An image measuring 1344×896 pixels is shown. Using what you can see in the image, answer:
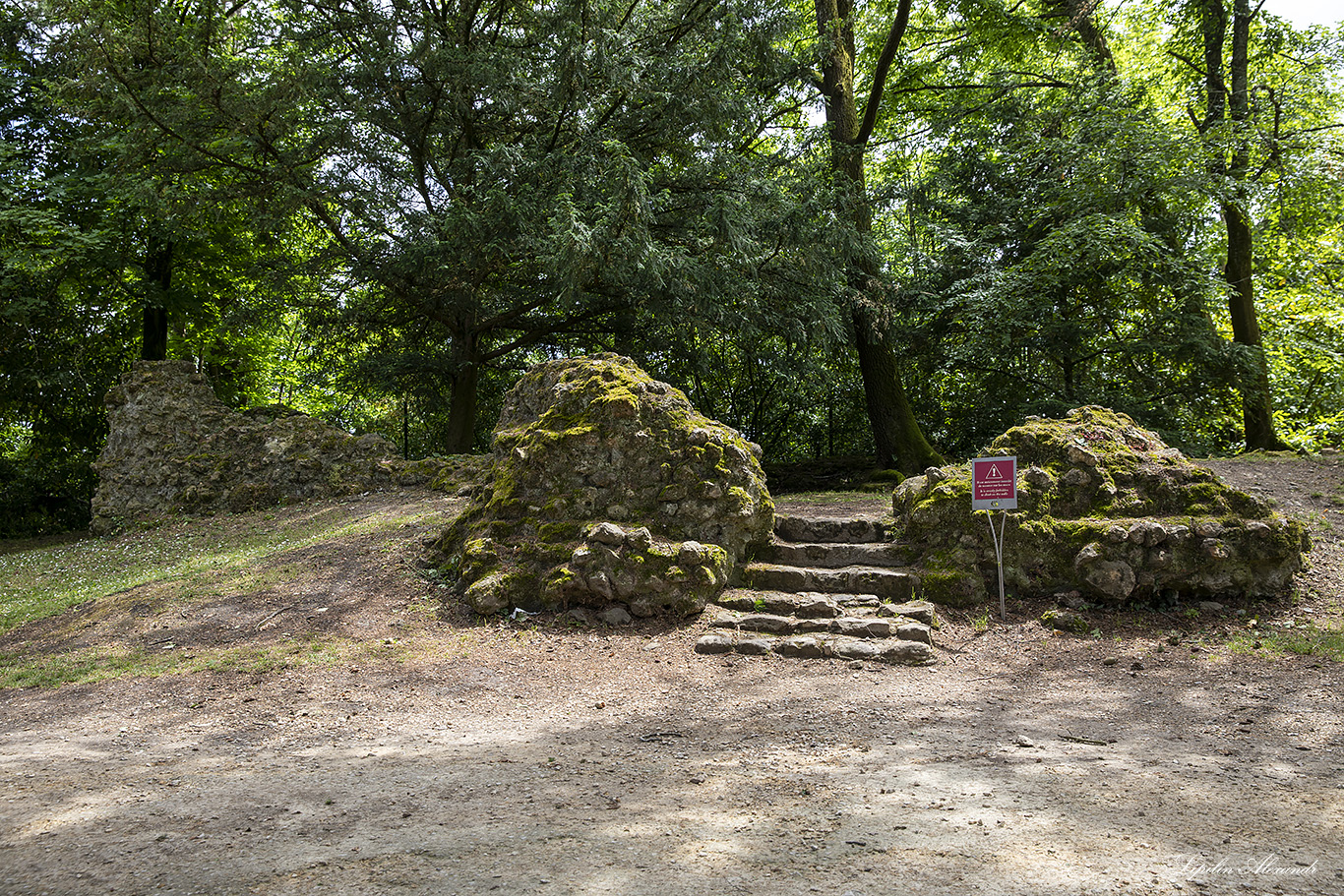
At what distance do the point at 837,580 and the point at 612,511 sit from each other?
7.63ft

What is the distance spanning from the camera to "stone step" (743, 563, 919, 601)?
739 cm

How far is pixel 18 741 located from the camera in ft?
15.6

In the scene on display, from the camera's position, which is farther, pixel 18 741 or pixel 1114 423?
pixel 1114 423

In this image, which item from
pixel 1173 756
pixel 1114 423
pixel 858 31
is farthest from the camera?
pixel 858 31

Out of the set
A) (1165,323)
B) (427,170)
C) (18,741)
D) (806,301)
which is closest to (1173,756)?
(18,741)

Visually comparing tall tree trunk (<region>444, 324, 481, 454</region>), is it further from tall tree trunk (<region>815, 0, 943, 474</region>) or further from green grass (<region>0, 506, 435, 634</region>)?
tall tree trunk (<region>815, 0, 943, 474</region>)

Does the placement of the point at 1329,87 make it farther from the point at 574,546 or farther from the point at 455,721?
the point at 455,721

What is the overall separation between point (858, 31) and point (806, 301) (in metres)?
8.88

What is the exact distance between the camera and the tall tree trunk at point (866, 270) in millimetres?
13164

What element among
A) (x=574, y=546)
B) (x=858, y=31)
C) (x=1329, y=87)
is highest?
(x=858, y=31)

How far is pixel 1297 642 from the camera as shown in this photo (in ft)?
20.1

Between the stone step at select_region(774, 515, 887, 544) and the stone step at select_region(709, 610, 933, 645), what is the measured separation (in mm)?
1697

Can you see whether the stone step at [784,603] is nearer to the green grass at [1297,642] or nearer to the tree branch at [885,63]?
the green grass at [1297,642]

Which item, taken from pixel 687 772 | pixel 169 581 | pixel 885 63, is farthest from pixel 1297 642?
pixel 169 581
